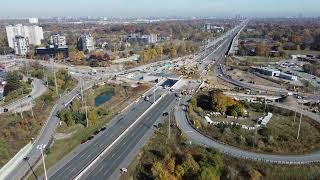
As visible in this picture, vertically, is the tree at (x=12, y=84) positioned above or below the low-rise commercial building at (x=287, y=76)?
above

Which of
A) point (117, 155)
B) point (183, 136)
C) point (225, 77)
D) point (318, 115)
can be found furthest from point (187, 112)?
point (225, 77)

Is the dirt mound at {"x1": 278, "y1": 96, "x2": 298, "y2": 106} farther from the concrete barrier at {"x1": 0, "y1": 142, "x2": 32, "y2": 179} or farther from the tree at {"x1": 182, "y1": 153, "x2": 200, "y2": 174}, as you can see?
the concrete barrier at {"x1": 0, "y1": 142, "x2": 32, "y2": 179}

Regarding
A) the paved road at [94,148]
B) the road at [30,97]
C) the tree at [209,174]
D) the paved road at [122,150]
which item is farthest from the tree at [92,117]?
the tree at [209,174]

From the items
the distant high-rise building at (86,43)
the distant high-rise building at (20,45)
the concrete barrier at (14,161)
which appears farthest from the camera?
the distant high-rise building at (86,43)

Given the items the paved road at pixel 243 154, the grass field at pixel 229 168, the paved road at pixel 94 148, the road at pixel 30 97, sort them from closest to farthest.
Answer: the grass field at pixel 229 168 → the paved road at pixel 94 148 → the paved road at pixel 243 154 → the road at pixel 30 97

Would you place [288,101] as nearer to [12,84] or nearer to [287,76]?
[287,76]

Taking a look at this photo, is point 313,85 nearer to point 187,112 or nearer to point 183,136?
point 187,112

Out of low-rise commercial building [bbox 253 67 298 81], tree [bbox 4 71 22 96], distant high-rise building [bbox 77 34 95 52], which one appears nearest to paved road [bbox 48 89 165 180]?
tree [bbox 4 71 22 96]

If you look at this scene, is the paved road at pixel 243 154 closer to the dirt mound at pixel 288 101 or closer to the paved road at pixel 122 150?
the paved road at pixel 122 150
